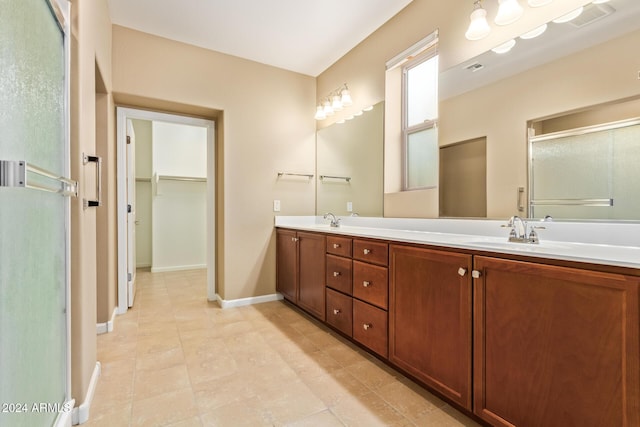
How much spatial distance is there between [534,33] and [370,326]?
193 centimetres

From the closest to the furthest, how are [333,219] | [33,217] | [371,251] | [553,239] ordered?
[33,217] → [553,239] → [371,251] → [333,219]

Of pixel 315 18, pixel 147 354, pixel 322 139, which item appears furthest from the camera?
pixel 322 139

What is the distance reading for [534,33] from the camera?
5.31ft

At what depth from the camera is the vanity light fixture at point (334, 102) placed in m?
3.07

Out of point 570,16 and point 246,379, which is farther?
point 246,379

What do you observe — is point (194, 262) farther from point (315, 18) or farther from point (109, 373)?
point (315, 18)

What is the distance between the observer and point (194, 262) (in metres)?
5.05

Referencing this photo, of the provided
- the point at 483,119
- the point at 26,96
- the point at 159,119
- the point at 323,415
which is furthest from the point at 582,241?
the point at 159,119

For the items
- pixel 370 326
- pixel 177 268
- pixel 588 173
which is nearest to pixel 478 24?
pixel 588 173

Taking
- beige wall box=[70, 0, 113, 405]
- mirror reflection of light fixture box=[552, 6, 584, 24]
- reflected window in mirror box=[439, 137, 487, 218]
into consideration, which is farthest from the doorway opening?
mirror reflection of light fixture box=[552, 6, 584, 24]

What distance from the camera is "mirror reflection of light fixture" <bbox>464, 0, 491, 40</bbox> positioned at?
1750 mm

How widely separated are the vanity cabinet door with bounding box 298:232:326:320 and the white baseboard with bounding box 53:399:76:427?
162cm

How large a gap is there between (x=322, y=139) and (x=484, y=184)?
204 centimetres

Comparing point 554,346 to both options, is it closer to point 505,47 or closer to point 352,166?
point 505,47
